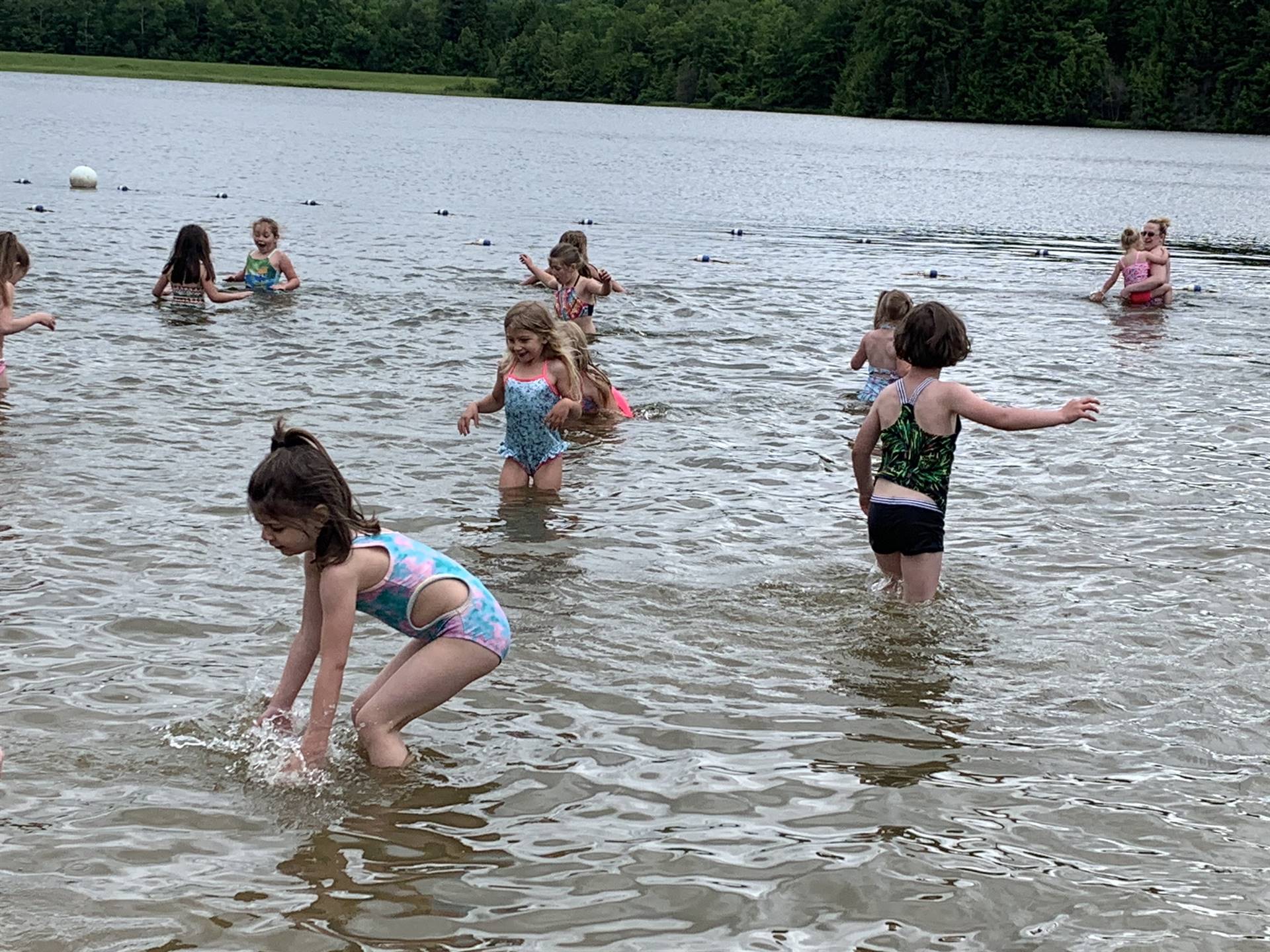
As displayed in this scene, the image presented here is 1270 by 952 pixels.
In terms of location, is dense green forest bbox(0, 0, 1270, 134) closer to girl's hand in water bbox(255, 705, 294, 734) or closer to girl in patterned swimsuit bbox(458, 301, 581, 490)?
girl in patterned swimsuit bbox(458, 301, 581, 490)

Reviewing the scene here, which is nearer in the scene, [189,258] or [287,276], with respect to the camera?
[189,258]

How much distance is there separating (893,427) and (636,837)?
115 inches

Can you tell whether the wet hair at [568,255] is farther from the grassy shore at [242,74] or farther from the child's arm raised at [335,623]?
the grassy shore at [242,74]

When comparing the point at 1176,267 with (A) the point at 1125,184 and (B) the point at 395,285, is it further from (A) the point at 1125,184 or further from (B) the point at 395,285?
(A) the point at 1125,184

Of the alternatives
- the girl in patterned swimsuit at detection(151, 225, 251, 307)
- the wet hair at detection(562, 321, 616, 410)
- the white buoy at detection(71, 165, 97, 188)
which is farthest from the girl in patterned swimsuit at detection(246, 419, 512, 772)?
the white buoy at detection(71, 165, 97, 188)

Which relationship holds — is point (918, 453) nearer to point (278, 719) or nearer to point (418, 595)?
point (418, 595)

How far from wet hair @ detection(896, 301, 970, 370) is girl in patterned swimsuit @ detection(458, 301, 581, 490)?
2584 millimetres

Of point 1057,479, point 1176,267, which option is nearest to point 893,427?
point 1057,479

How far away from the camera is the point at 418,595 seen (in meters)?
5.41

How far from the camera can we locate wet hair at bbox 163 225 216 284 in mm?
Result: 16500

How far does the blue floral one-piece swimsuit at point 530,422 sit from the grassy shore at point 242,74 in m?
122

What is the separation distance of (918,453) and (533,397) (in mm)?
2923

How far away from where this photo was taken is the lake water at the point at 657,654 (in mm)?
4848

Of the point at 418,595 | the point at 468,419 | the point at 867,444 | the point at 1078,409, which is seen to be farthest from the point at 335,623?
the point at 468,419
